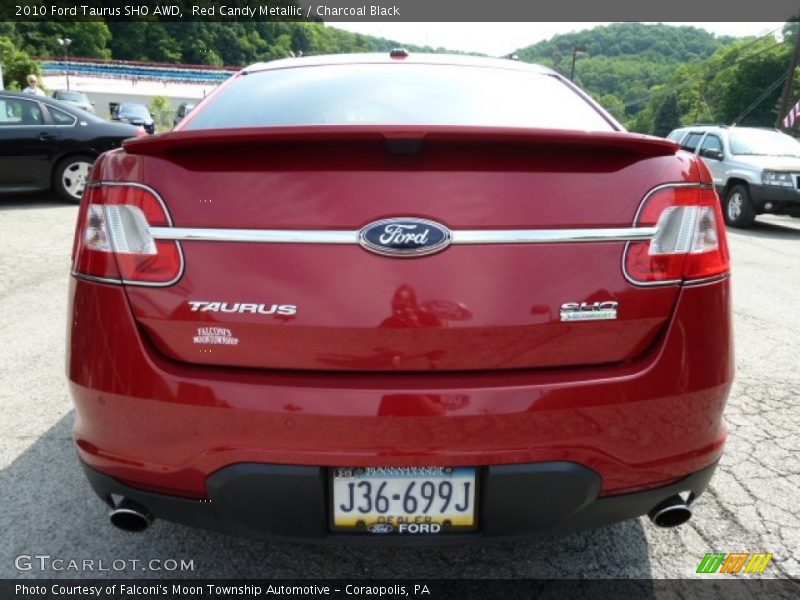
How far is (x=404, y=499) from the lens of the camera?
4.95 ft

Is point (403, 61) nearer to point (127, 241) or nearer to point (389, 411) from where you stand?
point (127, 241)

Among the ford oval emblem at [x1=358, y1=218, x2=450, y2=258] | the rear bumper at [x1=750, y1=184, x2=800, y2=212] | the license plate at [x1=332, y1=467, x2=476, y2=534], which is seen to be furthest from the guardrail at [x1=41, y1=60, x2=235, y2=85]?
the license plate at [x1=332, y1=467, x2=476, y2=534]

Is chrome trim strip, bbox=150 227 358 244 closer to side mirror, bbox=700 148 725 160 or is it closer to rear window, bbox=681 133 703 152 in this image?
side mirror, bbox=700 148 725 160

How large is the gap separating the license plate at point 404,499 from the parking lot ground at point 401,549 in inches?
9.8

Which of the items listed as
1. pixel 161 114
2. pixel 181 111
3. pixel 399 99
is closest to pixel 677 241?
pixel 399 99

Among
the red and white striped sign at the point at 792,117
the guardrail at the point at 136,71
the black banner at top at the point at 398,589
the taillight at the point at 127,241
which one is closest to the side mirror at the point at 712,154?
the black banner at top at the point at 398,589

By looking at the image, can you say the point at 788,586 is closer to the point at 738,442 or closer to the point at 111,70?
the point at 738,442

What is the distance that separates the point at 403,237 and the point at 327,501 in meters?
0.63

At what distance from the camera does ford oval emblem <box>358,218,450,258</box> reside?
1.42m

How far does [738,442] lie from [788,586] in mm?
981

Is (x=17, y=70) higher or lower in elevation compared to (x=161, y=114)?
higher

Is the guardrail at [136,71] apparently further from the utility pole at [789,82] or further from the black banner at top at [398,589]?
the black banner at top at [398,589]

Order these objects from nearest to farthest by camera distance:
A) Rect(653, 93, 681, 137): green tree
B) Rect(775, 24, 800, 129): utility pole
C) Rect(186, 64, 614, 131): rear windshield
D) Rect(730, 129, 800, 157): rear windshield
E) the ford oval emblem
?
the ford oval emblem → Rect(186, 64, 614, 131): rear windshield → Rect(730, 129, 800, 157): rear windshield → Rect(775, 24, 800, 129): utility pole → Rect(653, 93, 681, 137): green tree

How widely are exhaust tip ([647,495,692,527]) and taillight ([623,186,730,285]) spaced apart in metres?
0.57
